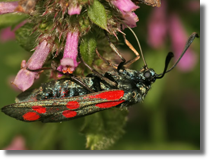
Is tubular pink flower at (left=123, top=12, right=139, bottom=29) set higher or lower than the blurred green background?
higher

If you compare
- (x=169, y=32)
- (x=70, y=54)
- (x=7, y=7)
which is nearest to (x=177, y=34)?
(x=169, y=32)

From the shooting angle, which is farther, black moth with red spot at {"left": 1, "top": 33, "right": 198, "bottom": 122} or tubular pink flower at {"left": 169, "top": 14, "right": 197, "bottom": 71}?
tubular pink flower at {"left": 169, "top": 14, "right": 197, "bottom": 71}

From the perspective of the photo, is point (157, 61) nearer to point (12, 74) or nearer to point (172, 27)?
point (172, 27)

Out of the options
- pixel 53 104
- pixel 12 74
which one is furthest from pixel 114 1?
pixel 12 74

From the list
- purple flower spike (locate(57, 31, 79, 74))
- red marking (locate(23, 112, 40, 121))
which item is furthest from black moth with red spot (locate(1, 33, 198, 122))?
purple flower spike (locate(57, 31, 79, 74))

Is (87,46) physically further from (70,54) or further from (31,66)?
(31,66)

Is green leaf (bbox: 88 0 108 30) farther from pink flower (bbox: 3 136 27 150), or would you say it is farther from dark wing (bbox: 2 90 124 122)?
pink flower (bbox: 3 136 27 150)

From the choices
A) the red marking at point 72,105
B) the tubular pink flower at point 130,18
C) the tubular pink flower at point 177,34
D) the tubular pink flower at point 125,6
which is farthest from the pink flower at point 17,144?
the tubular pink flower at point 125,6
